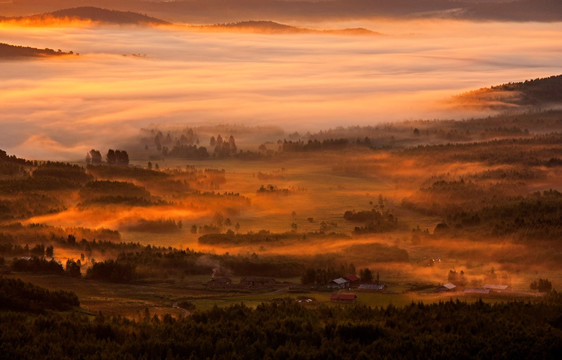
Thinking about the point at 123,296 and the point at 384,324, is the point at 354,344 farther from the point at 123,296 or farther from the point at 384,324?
the point at 123,296

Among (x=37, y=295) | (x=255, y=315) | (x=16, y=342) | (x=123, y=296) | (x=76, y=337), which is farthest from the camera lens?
(x=123, y=296)

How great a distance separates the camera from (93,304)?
178 meters

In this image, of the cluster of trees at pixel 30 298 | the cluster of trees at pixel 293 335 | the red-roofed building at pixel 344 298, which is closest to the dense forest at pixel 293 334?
the cluster of trees at pixel 293 335

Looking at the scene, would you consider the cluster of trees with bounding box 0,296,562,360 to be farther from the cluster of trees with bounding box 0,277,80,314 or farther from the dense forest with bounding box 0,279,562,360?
the cluster of trees with bounding box 0,277,80,314

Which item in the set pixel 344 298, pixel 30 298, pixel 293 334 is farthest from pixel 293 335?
pixel 344 298

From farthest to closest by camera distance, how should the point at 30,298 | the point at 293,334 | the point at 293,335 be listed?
the point at 30,298 → the point at 293,334 → the point at 293,335

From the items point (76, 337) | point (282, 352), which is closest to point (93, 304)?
point (76, 337)

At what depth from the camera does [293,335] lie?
131625 millimetres

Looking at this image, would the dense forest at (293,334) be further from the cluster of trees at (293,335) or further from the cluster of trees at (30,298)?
the cluster of trees at (30,298)

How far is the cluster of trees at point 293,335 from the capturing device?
122 m

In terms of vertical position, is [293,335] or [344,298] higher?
[293,335]

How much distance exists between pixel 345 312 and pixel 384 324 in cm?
1621

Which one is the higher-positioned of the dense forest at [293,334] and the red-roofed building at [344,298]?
the dense forest at [293,334]

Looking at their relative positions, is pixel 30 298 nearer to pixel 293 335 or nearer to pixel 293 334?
pixel 293 334
